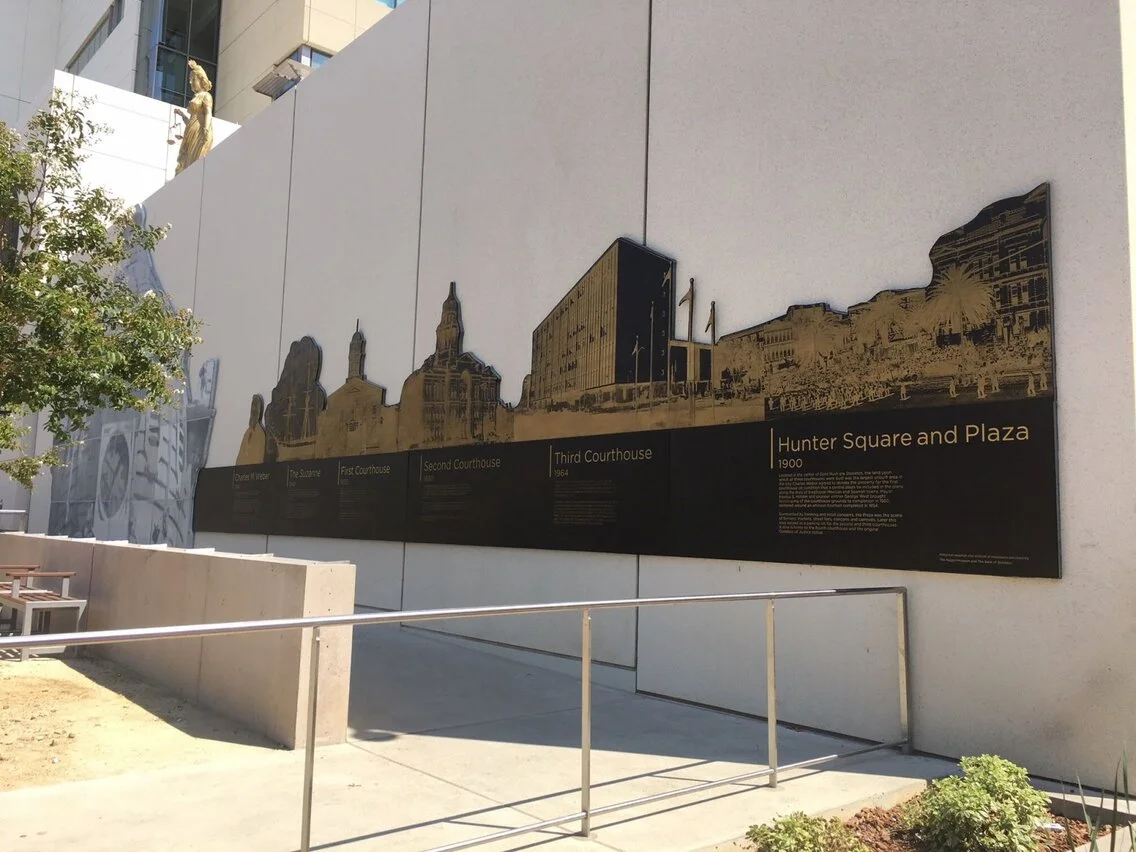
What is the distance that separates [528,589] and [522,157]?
16.5ft

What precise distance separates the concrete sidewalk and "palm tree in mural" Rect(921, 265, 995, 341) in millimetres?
2958

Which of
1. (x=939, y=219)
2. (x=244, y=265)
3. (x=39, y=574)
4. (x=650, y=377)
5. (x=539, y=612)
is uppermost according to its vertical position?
(x=244, y=265)

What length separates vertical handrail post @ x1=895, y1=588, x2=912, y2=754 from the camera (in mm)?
6172

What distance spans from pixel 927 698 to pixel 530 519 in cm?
465

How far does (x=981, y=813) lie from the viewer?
428 centimetres

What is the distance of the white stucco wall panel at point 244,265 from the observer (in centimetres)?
1617

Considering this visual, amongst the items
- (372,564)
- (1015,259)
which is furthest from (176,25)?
(1015,259)

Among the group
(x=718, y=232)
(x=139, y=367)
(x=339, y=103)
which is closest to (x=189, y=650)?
(x=139, y=367)

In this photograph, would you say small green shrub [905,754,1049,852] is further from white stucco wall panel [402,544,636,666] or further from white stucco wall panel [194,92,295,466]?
white stucco wall panel [194,92,295,466]

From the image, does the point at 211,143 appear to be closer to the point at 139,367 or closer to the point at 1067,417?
the point at 139,367

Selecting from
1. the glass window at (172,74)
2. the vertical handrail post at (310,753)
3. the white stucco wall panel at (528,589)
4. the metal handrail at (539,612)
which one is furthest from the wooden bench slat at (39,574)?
the glass window at (172,74)

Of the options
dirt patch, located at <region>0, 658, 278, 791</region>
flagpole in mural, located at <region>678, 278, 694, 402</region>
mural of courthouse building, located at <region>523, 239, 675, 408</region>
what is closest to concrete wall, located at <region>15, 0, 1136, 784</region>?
flagpole in mural, located at <region>678, 278, 694, 402</region>

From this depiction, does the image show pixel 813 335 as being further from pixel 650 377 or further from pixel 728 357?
pixel 650 377

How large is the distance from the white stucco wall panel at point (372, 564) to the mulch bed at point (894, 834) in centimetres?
794
